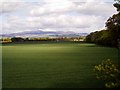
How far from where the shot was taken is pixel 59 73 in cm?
904

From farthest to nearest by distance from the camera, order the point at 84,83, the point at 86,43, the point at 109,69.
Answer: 1. the point at 86,43
2. the point at 84,83
3. the point at 109,69

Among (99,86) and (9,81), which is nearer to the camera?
(99,86)

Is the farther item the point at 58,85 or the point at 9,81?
the point at 9,81

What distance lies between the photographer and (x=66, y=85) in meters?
7.10

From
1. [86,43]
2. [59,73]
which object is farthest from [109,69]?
[86,43]

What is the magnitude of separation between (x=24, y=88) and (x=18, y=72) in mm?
2523

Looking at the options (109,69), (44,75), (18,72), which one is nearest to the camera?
(109,69)

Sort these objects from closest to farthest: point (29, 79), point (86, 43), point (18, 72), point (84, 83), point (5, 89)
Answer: point (5, 89), point (84, 83), point (29, 79), point (18, 72), point (86, 43)

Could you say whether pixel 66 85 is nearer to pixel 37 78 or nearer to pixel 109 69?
pixel 37 78

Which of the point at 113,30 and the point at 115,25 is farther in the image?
the point at 113,30

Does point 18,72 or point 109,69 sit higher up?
point 109,69

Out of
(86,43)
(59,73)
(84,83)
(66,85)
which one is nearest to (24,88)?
(66,85)

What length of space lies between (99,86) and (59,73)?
222 cm

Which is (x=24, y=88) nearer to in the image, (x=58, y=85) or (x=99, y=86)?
(x=58, y=85)
